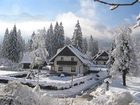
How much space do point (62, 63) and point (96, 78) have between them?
9.36 metres

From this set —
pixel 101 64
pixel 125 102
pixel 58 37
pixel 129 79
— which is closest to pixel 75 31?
pixel 58 37

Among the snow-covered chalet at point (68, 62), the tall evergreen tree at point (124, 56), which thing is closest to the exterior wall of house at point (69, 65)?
the snow-covered chalet at point (68, 62)

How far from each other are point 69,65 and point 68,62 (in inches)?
31.8

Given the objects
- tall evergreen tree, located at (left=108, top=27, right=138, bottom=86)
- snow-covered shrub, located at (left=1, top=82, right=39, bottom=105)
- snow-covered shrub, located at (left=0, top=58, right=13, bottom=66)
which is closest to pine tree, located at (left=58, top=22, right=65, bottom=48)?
snow-covered shrub, located at (left=0, top=58, right=13, bottom=66)

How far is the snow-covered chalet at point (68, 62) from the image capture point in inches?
3086

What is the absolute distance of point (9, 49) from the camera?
102 meters

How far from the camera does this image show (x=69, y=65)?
79.4m

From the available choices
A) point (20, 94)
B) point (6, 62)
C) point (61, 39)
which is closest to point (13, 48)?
point (6, 62)

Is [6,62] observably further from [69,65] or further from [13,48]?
[69,65]

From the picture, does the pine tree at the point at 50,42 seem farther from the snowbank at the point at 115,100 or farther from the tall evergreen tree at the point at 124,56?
the snowbank at the point at 115,100

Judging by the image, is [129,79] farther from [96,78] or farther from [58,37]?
[58,37]

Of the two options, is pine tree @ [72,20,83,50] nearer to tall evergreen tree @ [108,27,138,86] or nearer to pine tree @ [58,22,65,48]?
pine tree @ [58,22,65,48]

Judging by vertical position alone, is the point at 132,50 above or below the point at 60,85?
above

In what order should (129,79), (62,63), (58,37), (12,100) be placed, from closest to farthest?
(12,100)
(129,79)
(62,63)
(58,37)
